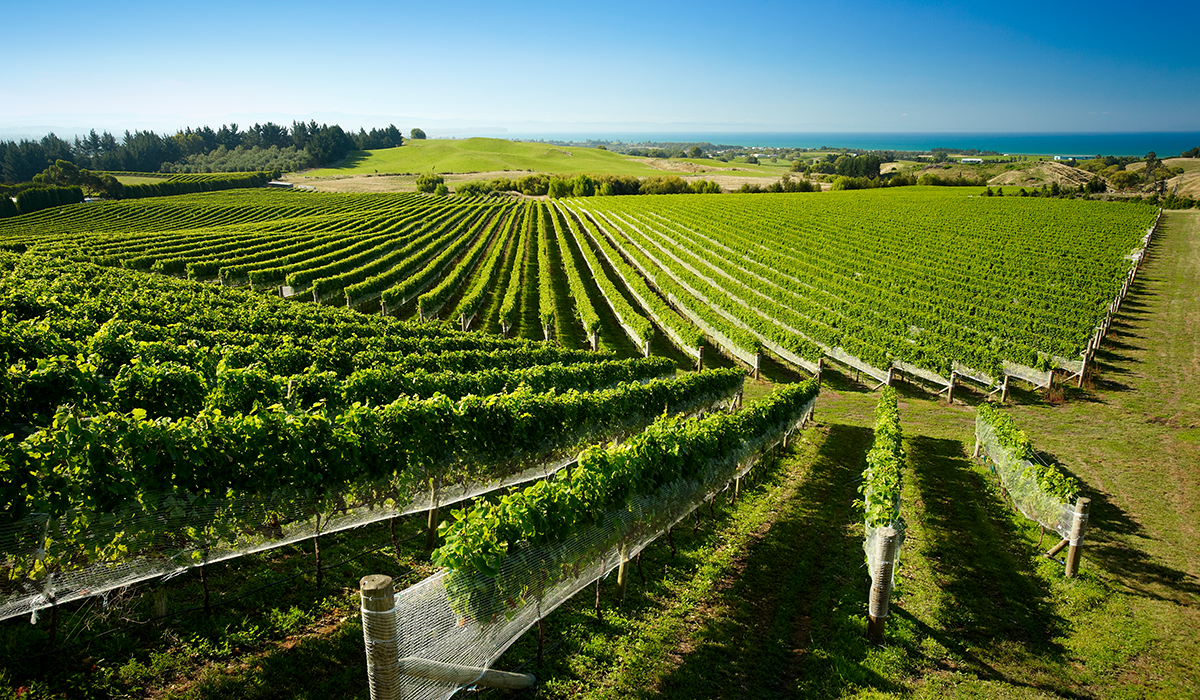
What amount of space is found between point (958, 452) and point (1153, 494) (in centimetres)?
407

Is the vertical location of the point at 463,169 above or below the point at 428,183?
above

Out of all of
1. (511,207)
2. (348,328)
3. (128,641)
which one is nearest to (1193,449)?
(128,641)

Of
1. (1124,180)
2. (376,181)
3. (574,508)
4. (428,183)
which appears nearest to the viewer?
(574,508)

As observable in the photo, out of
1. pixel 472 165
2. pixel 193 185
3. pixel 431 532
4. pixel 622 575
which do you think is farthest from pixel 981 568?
pixel 472 165

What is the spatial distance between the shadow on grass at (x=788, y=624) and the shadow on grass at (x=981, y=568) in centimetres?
126

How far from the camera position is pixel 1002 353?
73.7ft

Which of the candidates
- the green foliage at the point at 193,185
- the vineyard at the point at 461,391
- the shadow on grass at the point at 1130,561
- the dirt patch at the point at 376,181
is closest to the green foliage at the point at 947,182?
the vineyard at the point at 461,391

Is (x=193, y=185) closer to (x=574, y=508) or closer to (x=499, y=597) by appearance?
(x=574, y=508)

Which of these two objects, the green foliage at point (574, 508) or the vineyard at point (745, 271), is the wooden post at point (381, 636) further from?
the vineyard at point (745, 271)

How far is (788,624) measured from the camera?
309 inches

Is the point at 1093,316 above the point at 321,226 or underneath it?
underneath

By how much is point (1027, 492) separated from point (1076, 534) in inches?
71.9

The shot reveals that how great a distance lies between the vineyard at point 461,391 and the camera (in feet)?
19.9

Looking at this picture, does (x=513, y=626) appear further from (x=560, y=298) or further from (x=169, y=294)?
(x=560, y=298)
